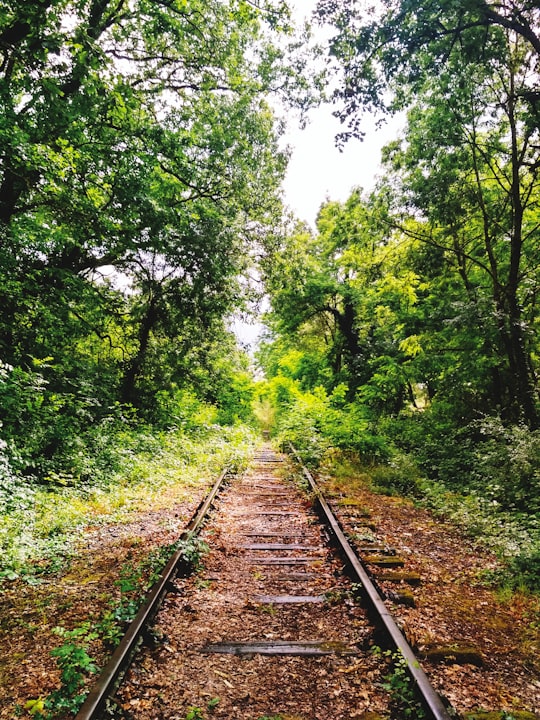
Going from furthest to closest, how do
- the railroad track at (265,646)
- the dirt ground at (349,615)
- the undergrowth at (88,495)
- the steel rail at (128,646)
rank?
the undergrowth at (88,495) < the dirt ground at (349,615) < the railroad track at (265,646) < the steel rail at (128,646)

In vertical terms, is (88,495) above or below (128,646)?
below

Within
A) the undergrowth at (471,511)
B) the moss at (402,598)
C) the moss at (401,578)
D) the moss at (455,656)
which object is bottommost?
the undergrowth at (471,511)

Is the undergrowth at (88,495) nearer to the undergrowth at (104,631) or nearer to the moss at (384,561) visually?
the undergrowth at (104,631)

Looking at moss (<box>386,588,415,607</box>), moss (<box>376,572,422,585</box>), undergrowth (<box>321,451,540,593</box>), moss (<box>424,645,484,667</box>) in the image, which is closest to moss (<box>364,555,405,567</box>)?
moss (<box>376,572,422,585</box>)

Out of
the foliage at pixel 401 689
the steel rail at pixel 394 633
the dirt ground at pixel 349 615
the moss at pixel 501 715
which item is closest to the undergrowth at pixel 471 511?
the dirt ground at pixel 349 615

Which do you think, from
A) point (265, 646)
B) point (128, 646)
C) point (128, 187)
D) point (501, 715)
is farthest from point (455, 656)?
point (128, 187)

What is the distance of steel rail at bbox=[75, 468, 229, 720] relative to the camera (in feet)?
7.61

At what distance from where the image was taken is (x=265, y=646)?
126 inches

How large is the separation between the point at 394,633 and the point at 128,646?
1.97 meters

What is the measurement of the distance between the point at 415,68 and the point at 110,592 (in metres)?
8.47

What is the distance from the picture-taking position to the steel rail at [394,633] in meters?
2.32

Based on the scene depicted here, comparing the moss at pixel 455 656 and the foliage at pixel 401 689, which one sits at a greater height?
the foliage at pixel 401 689

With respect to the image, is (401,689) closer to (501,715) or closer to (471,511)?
(501,715)

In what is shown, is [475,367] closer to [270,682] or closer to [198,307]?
[198,307]
